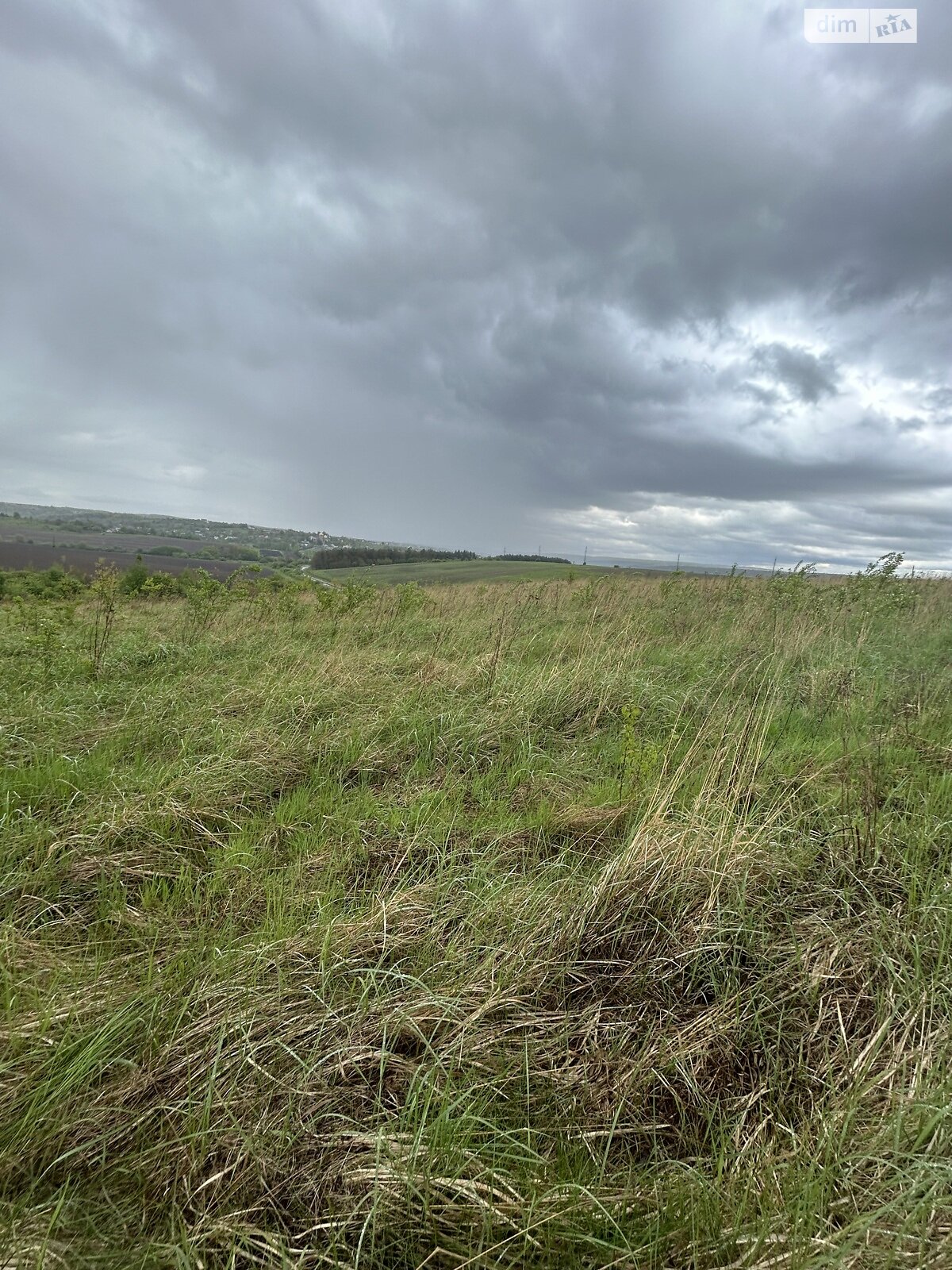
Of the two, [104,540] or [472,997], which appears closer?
[472,997]

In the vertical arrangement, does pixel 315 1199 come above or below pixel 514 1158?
below

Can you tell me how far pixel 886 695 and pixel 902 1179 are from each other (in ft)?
15.4

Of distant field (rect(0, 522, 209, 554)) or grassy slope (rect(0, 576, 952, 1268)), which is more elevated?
distant field (rect(0, 522, 209, 554))

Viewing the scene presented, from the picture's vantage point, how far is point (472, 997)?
2.01m

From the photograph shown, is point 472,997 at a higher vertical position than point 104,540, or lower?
lower

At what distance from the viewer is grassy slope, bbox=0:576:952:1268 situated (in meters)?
1.36

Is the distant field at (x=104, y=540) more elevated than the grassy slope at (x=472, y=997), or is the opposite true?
the distant field at (x=104, y=540)

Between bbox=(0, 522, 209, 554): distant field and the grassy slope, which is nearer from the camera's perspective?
the grassy slope

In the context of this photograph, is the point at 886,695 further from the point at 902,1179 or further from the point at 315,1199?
the point at 315,1199

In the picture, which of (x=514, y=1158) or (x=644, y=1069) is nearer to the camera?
(x=514, y=1158)

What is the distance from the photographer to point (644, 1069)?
1.75 m

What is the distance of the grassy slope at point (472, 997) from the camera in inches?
53.4

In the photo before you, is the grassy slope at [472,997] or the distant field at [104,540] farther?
the distant field at [104,540]

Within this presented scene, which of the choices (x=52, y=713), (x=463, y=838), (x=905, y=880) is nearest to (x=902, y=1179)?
(x=905, y=880)
